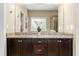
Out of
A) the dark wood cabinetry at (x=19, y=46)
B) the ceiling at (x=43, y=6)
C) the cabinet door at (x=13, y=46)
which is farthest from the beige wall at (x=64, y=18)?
the cabinet door at (x=13, y=46)

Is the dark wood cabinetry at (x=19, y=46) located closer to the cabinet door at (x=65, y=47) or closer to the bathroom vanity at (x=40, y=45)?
the bathroom vanity at (x=40, y=45)

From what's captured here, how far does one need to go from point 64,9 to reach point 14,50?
6.15 ft

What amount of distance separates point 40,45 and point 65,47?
0.65 m

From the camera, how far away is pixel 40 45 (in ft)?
12.3

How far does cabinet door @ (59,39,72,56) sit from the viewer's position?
3699 mm

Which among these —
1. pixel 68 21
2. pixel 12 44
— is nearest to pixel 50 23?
pixel 68 21

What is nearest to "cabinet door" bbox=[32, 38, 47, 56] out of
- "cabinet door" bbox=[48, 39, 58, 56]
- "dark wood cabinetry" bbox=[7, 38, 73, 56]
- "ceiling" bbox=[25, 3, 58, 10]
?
"dark wood cabinetry" bbox=[7, 38, 73, 56]

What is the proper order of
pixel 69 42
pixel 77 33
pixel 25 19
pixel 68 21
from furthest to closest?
pixel 25 19, pixel 68 21, pixel 69 42, pixel 77 33

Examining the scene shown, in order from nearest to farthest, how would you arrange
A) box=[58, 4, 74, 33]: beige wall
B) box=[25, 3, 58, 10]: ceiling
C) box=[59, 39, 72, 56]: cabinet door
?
1. box=[59, 39, 72, 56]: cabinet door
2. box=[58, 4, 74, 33]: beige wall
3. box=[25, 3, 58, 10]: ceiling

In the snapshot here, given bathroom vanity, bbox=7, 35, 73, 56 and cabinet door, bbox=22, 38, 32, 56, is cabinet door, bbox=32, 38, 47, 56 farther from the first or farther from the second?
cabinet door, bbox=22, 38, 32, 56

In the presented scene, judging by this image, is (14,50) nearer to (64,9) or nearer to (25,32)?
(25,32)

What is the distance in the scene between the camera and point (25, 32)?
4.31m

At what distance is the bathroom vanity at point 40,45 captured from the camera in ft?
12.2

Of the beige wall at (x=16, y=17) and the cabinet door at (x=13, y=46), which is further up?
the beige wall at (x=16, y=17)
